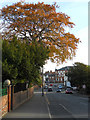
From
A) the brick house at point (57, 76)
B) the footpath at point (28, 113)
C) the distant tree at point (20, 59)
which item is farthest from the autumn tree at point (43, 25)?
the brick house at point (57, 76)

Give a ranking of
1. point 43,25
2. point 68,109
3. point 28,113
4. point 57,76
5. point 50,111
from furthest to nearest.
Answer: point 57,76
point 43,25
point 68,109
point 50,111
point 28,113

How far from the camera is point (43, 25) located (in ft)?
110

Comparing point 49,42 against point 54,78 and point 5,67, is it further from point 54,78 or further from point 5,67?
point 54,78

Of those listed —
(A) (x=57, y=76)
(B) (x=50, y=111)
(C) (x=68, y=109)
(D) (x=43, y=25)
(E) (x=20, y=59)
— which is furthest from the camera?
(A) (x=57, y=76)

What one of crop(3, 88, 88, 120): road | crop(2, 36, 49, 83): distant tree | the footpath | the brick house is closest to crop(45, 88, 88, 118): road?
crop(3, 88, 88, 120): road

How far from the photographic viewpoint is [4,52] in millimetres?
22266

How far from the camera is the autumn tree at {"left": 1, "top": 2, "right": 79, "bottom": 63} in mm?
32906

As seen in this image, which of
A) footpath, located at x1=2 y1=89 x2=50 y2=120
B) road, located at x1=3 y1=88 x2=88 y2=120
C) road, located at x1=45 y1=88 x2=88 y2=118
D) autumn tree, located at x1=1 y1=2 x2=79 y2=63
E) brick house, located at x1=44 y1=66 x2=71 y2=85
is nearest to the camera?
footpath, located at x1=2 y1=89 x2=50 y2=120

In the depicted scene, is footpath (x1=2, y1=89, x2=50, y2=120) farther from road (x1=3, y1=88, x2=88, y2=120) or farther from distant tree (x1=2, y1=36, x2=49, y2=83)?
distant tree (x1=2, y1=36, x2=49, y2=83)

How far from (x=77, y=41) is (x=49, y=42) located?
14.2 ft

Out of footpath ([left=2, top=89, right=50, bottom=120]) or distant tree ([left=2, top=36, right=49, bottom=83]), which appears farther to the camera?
distant tree ([left=2, top=36, right=49, bottom=83])

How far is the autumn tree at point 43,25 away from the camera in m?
32.9

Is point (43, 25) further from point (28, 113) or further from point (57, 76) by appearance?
point (57, 76)

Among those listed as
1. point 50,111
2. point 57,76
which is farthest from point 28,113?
point 57,76
